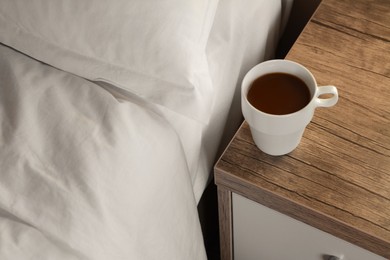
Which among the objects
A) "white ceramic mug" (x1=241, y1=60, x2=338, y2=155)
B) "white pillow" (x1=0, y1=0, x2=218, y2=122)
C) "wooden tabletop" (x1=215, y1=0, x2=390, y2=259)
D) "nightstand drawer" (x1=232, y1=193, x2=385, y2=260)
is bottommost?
"nightstand drawer" (x1=232, y1=193, x2=385, y2=260)

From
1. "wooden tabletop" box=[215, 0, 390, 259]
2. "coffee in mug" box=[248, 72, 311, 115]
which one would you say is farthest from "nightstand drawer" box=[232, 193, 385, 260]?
"coffee in mug" box=[248, 72, 311, 115]

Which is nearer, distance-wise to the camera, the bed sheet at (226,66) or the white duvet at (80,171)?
the white duvet at (80,171)

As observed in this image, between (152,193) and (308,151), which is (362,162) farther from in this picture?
(152,193)

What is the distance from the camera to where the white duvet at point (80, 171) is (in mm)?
493

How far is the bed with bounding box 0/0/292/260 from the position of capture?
50cm

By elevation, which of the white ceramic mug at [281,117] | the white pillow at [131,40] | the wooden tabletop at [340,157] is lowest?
the wooden tabletop at [340,157]

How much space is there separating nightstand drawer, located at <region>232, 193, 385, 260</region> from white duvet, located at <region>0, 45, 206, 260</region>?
4.3 inches

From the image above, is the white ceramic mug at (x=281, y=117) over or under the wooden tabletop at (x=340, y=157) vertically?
over

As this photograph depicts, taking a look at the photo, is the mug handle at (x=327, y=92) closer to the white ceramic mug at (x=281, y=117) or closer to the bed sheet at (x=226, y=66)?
the white ceramic mug at (x=281, y=117)

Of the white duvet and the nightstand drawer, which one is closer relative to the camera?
the white duvet

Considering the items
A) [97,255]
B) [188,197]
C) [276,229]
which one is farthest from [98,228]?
[276,229]

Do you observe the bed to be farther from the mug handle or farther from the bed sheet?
the mug handle

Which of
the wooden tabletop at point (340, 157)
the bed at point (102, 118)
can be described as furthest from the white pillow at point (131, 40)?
the wooden tabletop at point (340, 157)

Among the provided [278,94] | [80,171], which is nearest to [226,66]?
[278,94]
